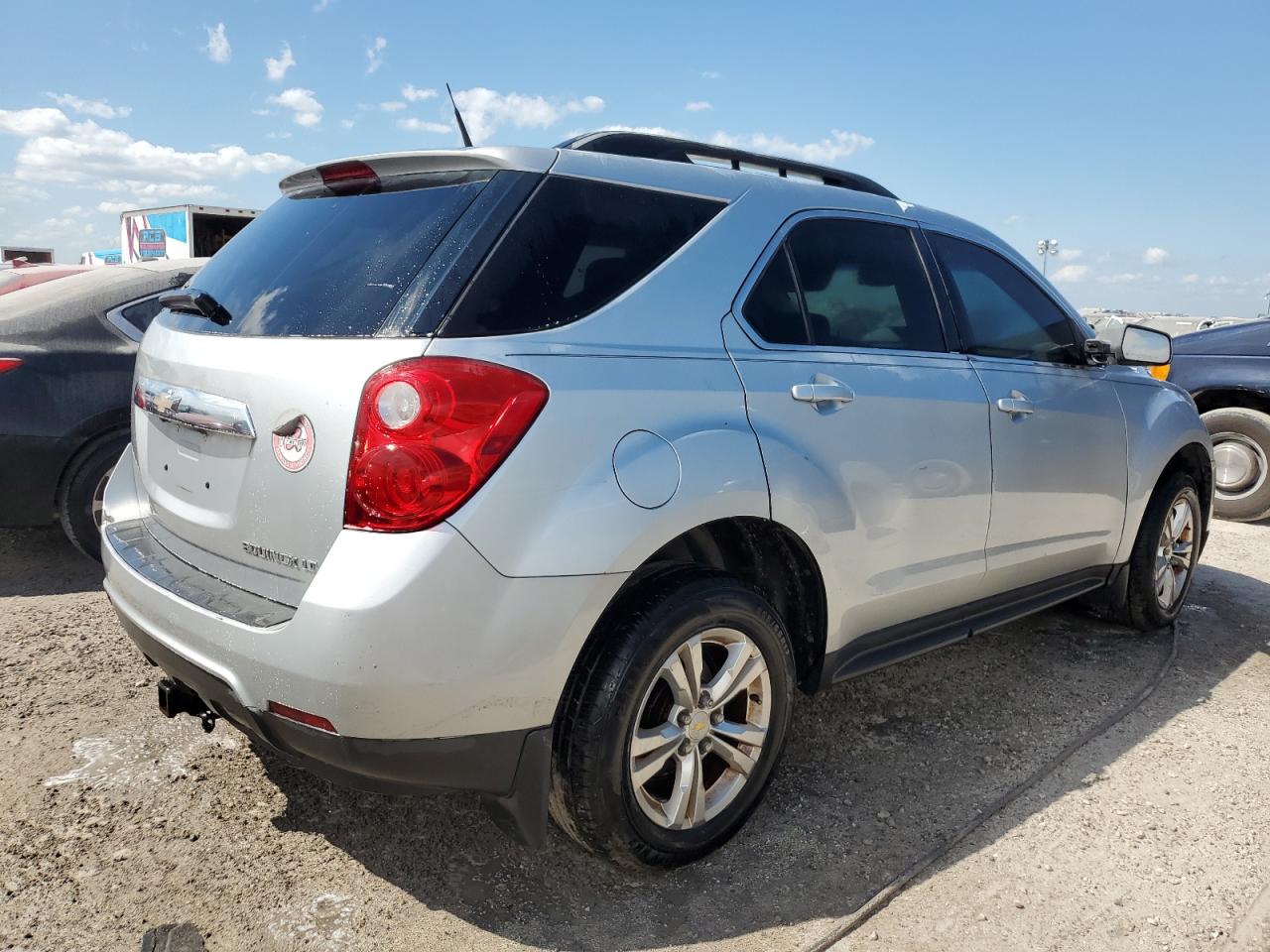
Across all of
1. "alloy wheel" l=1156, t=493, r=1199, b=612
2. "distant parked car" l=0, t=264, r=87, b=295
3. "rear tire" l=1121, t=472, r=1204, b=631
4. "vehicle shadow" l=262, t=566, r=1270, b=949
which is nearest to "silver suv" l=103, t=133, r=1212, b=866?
"vehicle shadow" l=262, t=566, r=1270, b=949

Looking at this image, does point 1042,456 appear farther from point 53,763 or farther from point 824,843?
point 53,763

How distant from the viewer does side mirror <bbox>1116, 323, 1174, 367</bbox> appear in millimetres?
4047

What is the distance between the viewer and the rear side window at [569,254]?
2.11 meters

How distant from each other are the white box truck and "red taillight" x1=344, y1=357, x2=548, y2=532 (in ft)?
47.3

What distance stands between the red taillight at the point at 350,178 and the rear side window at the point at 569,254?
53 centimetres

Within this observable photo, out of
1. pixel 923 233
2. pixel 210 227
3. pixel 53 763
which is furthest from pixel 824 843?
pixel 210 227

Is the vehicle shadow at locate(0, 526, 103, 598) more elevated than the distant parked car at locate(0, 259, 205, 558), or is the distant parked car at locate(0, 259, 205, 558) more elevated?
the distant parked car at locate(0, 259, 205, 558)

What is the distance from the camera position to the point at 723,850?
2648 millimetres

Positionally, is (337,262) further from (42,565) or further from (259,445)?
(42,565)

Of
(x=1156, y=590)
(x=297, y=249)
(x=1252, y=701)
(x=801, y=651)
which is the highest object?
(x=297, y=249)

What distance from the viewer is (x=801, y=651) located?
2.89 meters

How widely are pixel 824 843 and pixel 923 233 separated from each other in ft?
6.76

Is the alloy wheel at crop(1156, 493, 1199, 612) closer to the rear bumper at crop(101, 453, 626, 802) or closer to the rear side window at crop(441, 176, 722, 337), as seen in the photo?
the rear side window at crop(441, 176, 722, 337)

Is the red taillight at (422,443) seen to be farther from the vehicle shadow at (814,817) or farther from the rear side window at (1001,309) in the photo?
the rear side window at (1001,309)
